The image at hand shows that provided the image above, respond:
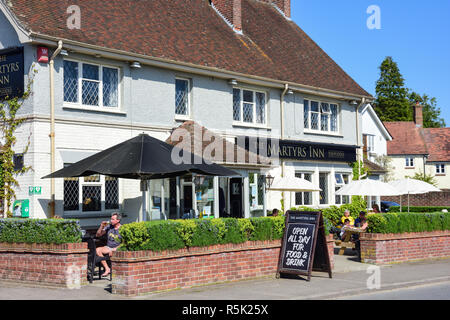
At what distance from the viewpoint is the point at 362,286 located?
1258 cm

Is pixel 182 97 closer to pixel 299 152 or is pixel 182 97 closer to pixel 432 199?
pixel 299 152

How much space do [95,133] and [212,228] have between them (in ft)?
20.4

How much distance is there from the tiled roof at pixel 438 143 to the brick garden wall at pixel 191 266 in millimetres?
55865

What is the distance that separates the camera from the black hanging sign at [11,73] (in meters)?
16.2

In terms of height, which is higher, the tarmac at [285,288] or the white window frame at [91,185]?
the white window frame at [91,185]

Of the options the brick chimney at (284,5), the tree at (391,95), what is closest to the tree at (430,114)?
the tree at (391,95)

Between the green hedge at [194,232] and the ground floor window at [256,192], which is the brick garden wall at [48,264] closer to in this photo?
the green hedge at [194,232]

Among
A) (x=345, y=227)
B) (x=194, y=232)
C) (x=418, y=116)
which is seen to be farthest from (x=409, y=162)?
(x=194, y=232)

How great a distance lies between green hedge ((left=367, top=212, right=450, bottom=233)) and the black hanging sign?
10137 mm

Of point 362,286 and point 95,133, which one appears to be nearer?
point 362,286

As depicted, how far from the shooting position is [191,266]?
473 inches

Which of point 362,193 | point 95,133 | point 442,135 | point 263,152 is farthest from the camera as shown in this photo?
point 442,135

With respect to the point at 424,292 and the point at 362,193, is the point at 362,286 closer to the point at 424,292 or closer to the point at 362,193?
the point at 424,292
